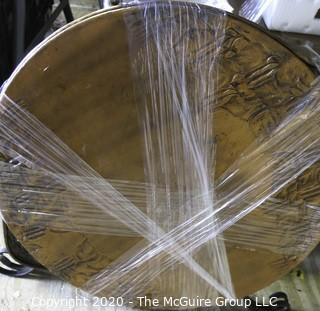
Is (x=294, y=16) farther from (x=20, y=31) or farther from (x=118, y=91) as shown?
(x=20, y=31)

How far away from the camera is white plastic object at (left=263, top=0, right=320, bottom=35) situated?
44.9 inches

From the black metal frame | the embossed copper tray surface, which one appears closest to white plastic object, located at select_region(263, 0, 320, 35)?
the embossed copper tray surface

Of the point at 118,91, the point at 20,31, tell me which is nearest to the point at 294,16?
the point at 118,91

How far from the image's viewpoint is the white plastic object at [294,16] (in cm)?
114

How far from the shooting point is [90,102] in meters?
0.88

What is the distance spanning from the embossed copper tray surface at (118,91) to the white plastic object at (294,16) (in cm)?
35

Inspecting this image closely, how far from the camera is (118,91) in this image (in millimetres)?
875

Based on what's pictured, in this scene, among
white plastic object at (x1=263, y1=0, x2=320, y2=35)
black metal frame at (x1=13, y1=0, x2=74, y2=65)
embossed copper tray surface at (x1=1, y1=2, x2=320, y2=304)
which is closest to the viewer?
embossed copper tray surface at (x1=1, y1=2, x2=320, y2=304)

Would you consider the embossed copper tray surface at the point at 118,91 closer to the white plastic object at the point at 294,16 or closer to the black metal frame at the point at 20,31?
the white plastic object at the point at 294,16

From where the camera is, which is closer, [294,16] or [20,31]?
[294,16]

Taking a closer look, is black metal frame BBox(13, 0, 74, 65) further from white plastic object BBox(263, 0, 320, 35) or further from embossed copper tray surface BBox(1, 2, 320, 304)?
white plastic object BBox(263, 0, 320, 35)

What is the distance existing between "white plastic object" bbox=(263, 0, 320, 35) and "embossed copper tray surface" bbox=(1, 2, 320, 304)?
0.35m

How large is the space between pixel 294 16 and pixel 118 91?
0.60m

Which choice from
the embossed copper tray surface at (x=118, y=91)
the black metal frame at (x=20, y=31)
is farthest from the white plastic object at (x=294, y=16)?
the black metal frame at (x=20, y=31)
